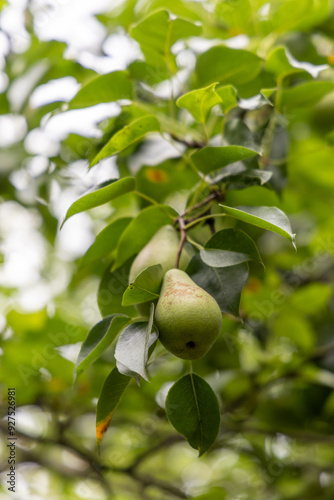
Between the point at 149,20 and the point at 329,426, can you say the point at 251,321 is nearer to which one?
the point at 329,426

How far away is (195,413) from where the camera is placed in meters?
0.59

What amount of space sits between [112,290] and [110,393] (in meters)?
0.20

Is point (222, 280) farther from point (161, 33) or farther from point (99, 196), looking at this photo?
point (161, 33)

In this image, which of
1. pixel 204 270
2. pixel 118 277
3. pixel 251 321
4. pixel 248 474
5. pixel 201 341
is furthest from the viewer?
pixel 248 474

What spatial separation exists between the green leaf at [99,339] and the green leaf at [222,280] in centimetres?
11

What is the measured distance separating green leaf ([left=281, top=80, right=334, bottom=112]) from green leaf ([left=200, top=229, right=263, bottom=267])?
0.39 metres

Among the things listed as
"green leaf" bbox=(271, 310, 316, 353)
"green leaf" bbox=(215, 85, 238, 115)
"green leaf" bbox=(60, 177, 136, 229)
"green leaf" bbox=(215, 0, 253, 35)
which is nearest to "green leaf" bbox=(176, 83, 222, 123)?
"green leaf" bbox=(215, 85, 238, 115)

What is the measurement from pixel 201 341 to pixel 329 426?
34.5 inches

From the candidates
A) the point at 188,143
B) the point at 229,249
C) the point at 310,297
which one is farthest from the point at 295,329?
the point at 229,249

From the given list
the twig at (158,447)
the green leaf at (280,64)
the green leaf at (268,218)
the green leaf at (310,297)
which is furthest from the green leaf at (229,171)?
the twig at (158,447)

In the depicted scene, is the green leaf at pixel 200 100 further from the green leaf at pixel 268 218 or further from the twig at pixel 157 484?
the twig at pixel 157 484

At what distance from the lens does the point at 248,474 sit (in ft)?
5.50

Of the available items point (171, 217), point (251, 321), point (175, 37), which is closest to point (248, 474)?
point (251, 321)

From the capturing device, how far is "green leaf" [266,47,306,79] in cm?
81
